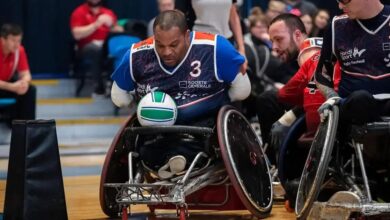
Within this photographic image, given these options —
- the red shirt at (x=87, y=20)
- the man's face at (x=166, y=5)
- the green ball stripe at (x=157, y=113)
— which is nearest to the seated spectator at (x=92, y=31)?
the red shirt at (x=87, y=20)

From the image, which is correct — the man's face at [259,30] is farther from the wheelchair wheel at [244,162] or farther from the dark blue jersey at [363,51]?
the dark blue jersey at [363,51]

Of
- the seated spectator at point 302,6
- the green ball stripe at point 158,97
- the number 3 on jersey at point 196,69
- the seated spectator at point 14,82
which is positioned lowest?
the seated spectator at point 14,82

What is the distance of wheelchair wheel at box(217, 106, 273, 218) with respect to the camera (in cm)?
517

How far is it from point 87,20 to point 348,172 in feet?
23.9

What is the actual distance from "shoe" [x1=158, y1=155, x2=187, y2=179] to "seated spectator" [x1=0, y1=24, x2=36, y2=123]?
470 centimetres

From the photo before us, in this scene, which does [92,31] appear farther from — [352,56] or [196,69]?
[352,56]

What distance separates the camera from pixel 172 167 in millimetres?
5312

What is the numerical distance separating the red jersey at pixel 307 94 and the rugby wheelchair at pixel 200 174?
0.36 m

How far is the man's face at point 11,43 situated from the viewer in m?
9.83

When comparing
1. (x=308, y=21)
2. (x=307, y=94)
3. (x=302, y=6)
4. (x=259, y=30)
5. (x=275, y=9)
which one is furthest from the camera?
(x=302, y=6)

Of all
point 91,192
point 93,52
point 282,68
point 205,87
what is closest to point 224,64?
point 205,87

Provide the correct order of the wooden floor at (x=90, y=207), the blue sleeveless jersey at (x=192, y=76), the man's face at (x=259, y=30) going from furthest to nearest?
1. the man's face at (x=259, y=30)
2. the wooden floor at (x=90, y=207)
3. the blue sleeveless jersey at (x=192, y=76)

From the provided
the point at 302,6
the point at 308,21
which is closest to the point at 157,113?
the point at 308,21

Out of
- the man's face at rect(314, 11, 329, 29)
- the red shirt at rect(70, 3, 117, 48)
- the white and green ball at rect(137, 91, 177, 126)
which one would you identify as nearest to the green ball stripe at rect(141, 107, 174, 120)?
the white and green ball at rect(137, 91, 177, 126)
